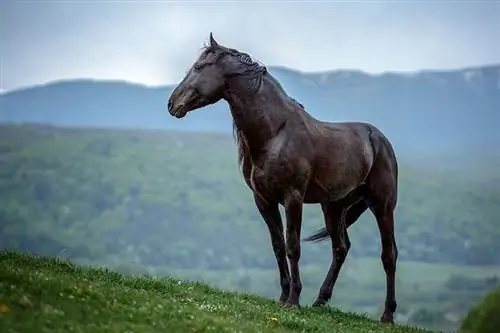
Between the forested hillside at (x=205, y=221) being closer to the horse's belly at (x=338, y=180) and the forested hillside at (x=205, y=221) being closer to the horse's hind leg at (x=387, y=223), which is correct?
the horse's hind leg at (x=387, y=223)

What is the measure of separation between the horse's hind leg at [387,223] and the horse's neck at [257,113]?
9.05 feet

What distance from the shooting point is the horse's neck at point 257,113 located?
19062 mm

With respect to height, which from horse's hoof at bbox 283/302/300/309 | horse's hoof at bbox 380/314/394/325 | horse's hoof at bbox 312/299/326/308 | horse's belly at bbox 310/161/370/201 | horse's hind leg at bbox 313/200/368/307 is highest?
horse's belly at bbox 310/161/370/201

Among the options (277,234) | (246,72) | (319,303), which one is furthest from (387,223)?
(246,72)

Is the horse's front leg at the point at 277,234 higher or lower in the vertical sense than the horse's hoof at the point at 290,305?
higher

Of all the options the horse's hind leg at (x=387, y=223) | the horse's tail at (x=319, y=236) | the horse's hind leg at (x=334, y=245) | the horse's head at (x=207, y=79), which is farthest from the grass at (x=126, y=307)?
the horse's head at (x=207, y=79)

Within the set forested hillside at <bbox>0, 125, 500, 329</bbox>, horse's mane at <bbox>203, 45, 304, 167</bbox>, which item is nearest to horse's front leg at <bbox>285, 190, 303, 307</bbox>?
horse's mane at <bbox>203, 45, 304, 167</bbox>

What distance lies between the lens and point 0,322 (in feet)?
41.5

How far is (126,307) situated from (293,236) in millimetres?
4967

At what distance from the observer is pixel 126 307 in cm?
1473

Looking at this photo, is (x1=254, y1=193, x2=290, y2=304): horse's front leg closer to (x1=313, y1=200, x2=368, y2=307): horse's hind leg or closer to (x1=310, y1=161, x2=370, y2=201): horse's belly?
(x1=310, y1=161, x2=370, y2=201): horse's belly

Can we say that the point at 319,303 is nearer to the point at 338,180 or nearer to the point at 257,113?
the point at 338,180

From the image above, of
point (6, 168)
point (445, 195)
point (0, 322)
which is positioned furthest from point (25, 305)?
point (6, 168)

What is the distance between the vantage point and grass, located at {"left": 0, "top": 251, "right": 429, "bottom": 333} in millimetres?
13414
